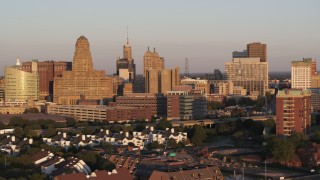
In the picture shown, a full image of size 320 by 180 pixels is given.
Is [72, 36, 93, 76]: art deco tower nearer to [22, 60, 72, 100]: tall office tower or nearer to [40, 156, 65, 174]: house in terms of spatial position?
[22, 60, 72, 100]: tall office tower

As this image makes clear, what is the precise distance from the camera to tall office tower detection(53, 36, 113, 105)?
287 ft

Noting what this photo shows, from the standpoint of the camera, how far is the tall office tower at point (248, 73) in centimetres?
11388

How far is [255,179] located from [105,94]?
57862 mm

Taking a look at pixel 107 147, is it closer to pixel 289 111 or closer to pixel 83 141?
pixel 83 141

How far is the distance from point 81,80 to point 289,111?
4427 centimetres

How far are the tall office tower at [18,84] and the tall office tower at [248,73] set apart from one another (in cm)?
3805

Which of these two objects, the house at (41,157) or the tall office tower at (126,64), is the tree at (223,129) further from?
the tall office tower at (126,64)

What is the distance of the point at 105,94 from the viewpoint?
292 ft

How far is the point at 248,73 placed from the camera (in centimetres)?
11725

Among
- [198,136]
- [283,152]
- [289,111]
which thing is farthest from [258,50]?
[283,152]

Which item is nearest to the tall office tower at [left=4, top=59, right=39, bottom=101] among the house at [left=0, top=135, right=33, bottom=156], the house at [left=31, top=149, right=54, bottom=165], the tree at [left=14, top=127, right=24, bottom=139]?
the tree at [left=14, top=127, right=24, bottom=139]

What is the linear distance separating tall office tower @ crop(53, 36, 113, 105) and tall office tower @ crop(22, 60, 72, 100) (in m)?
8.26

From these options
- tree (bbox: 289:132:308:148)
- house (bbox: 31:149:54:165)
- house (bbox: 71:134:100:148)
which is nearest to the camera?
house (bbox: 31:149:54:165)

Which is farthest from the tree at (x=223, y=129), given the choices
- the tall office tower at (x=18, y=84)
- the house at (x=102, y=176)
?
the tall office tower at (x=18, y=84)
